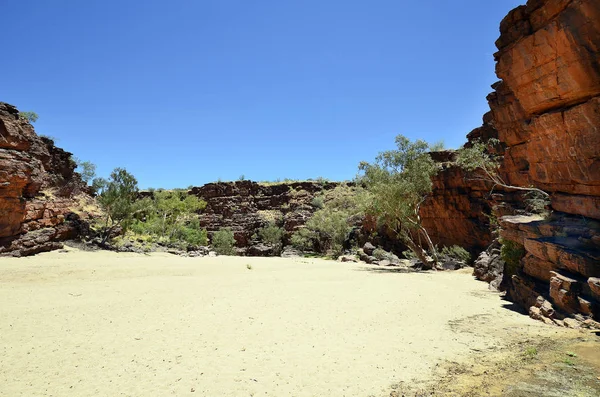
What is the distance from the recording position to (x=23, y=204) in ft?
55.2

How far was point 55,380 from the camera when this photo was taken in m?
4.58

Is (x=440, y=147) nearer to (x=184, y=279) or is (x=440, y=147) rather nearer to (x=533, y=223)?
(x=533, y=223)

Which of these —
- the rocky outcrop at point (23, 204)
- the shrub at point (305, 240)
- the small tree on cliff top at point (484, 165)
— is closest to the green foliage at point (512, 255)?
the small tree on cliff top at point (484, 165)

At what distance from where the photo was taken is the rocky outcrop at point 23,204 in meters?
16.1

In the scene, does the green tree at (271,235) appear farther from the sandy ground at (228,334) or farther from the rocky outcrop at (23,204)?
the sandy ground at (228,334)

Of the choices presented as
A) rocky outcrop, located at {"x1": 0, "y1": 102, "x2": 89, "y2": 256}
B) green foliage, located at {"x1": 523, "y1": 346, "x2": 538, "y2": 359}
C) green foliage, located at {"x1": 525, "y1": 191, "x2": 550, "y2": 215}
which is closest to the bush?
rocky outcrop, located at {"x1": 0, "y1": 102, "x2": 89, "y2": 256}

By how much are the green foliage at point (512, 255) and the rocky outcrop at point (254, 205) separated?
40625 mm

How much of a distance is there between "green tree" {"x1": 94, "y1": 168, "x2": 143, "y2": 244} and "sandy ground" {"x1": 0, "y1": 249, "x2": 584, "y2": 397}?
1324 cm

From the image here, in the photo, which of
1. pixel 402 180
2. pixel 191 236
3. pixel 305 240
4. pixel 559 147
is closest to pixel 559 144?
pixel 559 147

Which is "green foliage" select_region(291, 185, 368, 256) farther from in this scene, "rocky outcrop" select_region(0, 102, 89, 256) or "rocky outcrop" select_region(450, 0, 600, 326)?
"rocky outcrop" select_region(450, 0, 600, 326)

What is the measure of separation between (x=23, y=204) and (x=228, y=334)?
16532 mm

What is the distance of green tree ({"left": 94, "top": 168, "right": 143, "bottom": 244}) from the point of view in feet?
83.9

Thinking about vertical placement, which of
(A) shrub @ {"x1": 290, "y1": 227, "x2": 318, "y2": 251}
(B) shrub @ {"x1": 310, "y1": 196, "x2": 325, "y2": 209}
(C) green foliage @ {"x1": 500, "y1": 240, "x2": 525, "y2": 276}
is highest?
(B) shrub @ {"x1": 310, "y1": 196, "x2": 325, "y2": 209}

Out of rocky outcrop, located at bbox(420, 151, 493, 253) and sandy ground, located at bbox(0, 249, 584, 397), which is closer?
sandy ground, located at bbox(0, 249, 584, 397)
